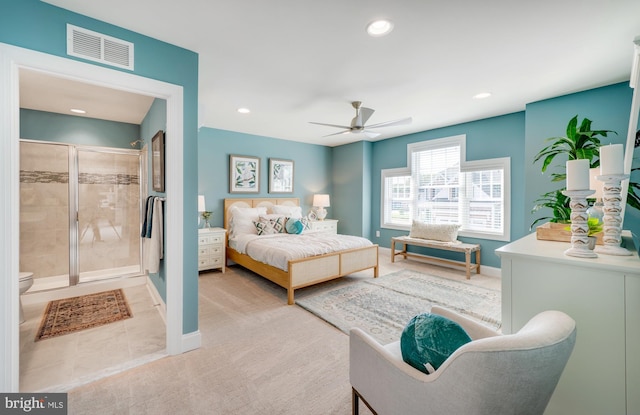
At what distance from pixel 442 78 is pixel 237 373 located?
11.1ft

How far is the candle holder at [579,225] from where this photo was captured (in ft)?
4.21

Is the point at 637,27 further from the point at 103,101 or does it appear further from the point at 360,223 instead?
the point at 103,101

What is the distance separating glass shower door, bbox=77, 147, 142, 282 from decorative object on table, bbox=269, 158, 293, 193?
2.35 m

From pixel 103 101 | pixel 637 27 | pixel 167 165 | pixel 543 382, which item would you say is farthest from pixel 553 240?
pixel 103 101

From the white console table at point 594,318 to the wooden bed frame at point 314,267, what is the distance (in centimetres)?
241

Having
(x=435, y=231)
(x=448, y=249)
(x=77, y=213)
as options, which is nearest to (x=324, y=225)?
(x=435, y=231)

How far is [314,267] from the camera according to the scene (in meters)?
3.53

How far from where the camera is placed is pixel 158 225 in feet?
9.12

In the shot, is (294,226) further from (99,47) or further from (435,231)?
(99,47)

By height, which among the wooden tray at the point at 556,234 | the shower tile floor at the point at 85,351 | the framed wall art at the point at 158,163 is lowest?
the shower tile floor at the point at 85,351

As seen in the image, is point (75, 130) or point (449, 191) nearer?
point (75, 130)

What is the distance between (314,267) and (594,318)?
107 inches

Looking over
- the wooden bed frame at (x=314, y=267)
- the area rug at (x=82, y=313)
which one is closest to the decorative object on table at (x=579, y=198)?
the wooden bed frame at (x=314, y=267)

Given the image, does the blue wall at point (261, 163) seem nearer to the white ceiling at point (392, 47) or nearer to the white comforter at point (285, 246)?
the white comforter at point (285, 246)
